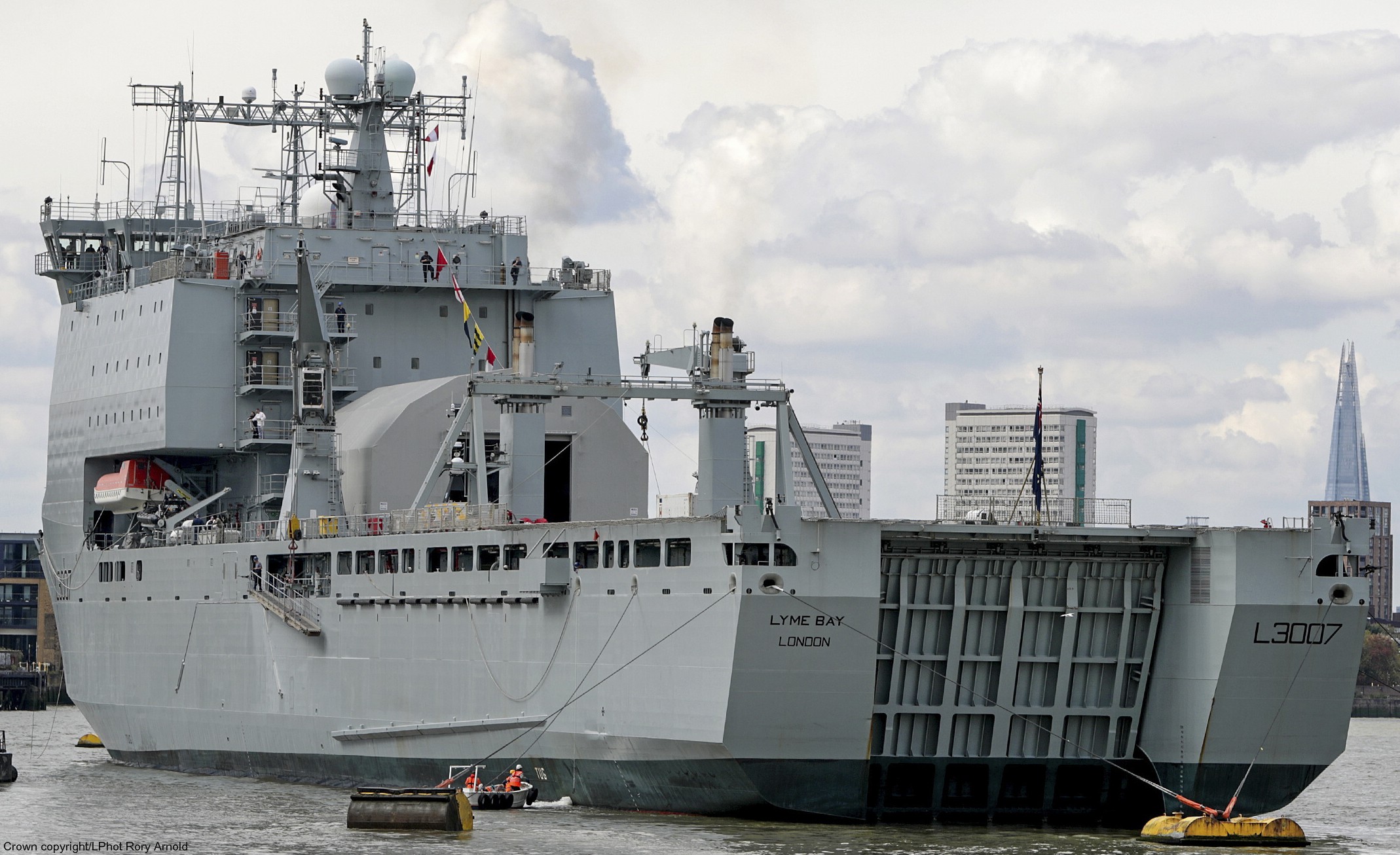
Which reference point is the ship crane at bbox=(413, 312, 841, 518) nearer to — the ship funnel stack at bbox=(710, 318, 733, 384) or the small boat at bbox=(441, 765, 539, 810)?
the ship funnel stack at bbox=(710, 318, 733, 384)

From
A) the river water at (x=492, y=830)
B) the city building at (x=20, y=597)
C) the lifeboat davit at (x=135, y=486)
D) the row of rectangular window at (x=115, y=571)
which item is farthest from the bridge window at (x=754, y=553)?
the city building at (x=20, y=597)

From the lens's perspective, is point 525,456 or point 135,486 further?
point 135,486

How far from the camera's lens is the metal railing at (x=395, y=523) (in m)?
39.1

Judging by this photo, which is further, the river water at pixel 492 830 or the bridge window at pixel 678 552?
the bridge window at pixel 678 552

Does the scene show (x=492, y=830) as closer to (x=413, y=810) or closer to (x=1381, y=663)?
(x=413, y=810)

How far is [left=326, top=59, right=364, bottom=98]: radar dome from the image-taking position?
5112 centimetres

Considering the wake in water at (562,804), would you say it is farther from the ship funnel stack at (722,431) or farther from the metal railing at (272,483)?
the metal railing at (272,483)

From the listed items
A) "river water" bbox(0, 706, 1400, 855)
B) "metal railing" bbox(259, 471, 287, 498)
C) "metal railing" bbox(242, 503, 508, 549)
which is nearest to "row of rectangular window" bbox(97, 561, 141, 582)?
"metal railing" bbox(259, 471, 287, 498)

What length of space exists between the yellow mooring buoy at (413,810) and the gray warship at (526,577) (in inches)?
115

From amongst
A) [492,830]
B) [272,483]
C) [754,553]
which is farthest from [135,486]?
[754,553]

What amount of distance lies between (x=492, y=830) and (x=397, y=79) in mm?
22783

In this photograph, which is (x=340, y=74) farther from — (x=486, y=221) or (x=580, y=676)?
(x=580, y=676)

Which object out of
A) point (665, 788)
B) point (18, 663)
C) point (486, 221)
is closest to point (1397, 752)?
point (486, 221)

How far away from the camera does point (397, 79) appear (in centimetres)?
5125
